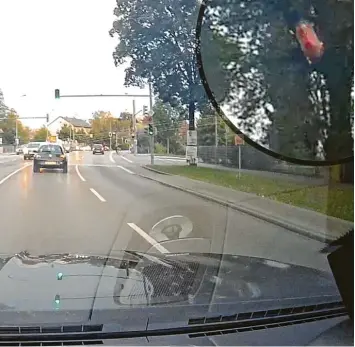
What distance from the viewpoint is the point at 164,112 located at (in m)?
25.0

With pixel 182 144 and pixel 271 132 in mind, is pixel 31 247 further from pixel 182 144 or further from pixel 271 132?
pixel 182 144

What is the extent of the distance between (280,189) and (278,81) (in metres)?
8.30

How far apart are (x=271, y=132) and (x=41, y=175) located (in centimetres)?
1504

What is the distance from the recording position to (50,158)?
23922 mm

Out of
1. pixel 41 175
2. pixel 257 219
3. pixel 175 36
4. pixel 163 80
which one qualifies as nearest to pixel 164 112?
pixel 41 175

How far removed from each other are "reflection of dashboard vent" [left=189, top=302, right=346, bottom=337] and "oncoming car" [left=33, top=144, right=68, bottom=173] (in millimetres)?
20162

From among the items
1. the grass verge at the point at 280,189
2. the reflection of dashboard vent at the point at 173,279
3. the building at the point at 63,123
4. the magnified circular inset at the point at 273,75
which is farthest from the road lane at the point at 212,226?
the building at the point at 63,123

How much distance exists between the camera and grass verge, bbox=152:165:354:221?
10931 millimetres

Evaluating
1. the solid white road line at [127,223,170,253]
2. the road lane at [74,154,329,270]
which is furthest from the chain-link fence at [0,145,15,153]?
the solid white road line at [127,223,170,253]

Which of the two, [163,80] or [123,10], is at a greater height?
[123,10]

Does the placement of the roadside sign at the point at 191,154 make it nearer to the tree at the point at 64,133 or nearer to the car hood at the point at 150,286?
the tree at the point at 64,133

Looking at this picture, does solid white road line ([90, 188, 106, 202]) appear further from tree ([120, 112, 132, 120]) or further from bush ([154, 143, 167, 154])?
tree ([120, 112, 132, 120])

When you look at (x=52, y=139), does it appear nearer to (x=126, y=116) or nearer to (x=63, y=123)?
(x=63, y=123)

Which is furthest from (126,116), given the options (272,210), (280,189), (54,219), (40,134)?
(54,219)
